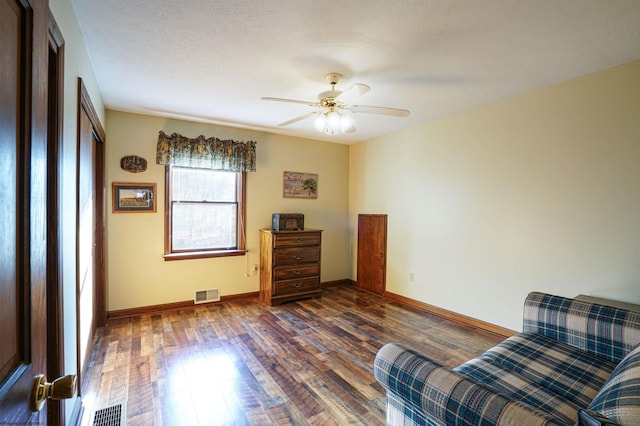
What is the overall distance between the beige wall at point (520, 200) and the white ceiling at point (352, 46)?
12.6 inches

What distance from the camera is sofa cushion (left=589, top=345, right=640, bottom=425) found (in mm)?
866

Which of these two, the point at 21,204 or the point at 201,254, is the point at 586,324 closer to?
the point at 21,204

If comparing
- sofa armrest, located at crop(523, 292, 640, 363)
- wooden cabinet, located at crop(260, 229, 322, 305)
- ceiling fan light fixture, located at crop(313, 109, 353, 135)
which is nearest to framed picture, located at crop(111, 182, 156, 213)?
wooden cabinet, located at crop(260, 229, 322, 305)

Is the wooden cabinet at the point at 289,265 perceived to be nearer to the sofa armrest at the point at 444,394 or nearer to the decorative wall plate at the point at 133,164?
the decorative wall plate at the point at 133,164

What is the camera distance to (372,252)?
16.5 ft

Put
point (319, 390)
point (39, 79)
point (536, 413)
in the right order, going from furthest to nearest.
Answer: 1. point (319, 390)
2. point (536, 413)
3. point (39, 79)

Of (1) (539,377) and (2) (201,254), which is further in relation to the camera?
(2) (201,254)

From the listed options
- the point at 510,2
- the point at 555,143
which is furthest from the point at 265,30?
the point at 555,143

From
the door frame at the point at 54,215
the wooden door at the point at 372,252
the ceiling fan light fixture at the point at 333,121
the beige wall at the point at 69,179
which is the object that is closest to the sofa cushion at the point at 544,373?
the ceiling fan light fixture at the point at 333,121

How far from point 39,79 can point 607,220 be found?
3.65 metres

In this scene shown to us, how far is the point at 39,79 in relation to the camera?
75 cm

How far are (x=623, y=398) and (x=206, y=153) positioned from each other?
427cm

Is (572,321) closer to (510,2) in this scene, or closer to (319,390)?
(319,390)

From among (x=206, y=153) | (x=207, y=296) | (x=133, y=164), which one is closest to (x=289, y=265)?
(x=207, y=296)
